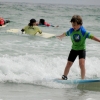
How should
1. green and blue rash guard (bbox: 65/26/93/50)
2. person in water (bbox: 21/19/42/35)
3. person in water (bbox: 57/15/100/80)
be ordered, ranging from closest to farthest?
person in water (bbox: 57/15/100/80)
green and blue rash guard (bbox: 65/26/93/50)
person in water (bbox: 21/19/42/35)

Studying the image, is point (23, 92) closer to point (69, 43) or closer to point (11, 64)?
point (11, 64)

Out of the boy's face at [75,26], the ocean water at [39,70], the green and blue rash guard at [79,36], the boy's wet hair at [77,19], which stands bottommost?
the ocean water at [39,70]

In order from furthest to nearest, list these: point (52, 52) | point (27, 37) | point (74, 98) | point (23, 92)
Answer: point (27, 37)
point (52, 52)
point (23, 92)
point (74, 98)

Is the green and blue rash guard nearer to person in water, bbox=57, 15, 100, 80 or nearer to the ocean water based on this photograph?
person in water, bbox=57, 15, 100, 80

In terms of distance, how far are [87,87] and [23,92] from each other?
1284 mm

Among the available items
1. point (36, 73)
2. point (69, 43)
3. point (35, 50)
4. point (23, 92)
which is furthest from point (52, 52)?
point (23, 92)

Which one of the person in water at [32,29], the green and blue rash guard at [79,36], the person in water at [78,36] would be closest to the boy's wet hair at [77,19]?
the person in water at [78,36]

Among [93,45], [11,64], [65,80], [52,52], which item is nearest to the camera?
[65,80]

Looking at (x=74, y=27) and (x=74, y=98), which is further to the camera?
(x=74, y=27)

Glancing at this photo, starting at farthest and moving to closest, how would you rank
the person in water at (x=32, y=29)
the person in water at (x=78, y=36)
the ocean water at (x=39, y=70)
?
the person in water at (x=32, y=29) < the person in water at (x=78, y=36) < the ocean water at (x=39, y=70)

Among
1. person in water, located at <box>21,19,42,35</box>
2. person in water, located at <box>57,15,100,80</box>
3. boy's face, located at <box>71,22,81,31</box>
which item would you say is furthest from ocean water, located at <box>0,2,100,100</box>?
person in water, located at <box>21,19,42,35</box>

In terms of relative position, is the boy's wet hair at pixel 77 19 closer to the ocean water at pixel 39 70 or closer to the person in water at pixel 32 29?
the ocean water at pixel 39 70

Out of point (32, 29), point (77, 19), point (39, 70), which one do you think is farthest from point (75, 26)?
point (32, 29)

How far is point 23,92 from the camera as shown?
629cm
